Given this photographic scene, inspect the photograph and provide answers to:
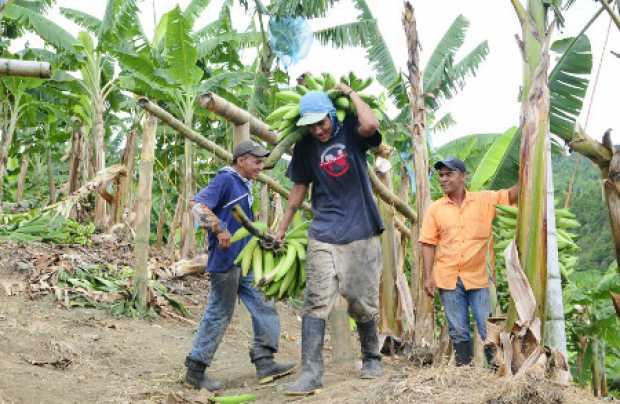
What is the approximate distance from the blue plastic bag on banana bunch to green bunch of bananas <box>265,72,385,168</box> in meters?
2.32

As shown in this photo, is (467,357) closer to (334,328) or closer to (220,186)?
(334,328)

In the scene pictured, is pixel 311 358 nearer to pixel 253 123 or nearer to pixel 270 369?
pixel 270 369

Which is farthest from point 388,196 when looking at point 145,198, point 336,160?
point 145,198

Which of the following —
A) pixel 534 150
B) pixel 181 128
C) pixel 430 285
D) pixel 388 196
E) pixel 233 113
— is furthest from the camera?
pixel 388 196

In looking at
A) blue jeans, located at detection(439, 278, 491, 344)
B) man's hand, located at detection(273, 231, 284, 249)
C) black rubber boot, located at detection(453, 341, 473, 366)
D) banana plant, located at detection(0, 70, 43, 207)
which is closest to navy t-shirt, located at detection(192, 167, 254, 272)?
man's hand, located at detection(273, 231, 284, 249)

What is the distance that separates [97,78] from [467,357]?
9.76 metres

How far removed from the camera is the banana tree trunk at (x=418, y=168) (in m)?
6.25

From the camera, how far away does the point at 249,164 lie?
499 cm

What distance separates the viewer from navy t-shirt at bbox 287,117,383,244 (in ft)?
14.3

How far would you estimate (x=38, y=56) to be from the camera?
1282 cm

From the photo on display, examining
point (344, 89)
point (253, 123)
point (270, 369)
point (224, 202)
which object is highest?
point (253, 123)

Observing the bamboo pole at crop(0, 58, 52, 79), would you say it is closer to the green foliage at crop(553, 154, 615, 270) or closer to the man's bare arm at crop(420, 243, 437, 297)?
the man's bare arm at crop(420, 243, 437, 297)

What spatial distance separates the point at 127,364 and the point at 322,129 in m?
3.20

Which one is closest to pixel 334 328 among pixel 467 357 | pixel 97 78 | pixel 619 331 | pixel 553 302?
pixel 467 357
